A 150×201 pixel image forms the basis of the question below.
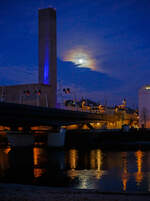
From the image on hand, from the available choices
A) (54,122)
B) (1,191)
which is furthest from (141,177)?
(54,122)

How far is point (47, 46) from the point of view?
107125mm

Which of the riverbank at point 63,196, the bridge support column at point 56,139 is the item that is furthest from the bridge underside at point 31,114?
the riverbank at point 63,196

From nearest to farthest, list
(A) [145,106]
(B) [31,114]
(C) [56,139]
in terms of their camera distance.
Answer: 1. (B) [31,114]
2. (C) [56,139]
3. (A) [145,106]

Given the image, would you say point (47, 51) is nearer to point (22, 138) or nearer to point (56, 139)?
point (22, 138)

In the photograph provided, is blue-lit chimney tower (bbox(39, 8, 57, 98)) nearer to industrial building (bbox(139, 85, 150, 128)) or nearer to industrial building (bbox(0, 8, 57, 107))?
industrial building (bbox(0, 8, 57, 107))

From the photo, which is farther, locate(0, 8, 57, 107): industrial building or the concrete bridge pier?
locate(0, 8, 57, 107): industrial building

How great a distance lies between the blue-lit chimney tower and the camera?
10581 centimetres

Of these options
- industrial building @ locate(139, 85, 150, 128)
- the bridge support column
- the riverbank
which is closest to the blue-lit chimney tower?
industrial building @ locate(139, 85, 150, 128)

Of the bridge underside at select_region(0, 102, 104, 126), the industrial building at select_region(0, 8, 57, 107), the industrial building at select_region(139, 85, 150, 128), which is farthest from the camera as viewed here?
the industrial building at select_region(0, 8, 57, 107)

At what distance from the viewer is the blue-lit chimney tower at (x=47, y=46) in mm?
105812

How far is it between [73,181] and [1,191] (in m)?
5.82

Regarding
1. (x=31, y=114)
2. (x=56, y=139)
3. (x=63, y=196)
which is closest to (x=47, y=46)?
(x=56, y=139)

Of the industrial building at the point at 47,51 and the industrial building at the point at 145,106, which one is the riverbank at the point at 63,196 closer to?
the industrial building at the point at 145,106

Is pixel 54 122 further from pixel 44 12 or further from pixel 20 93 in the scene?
pixel 44 12
